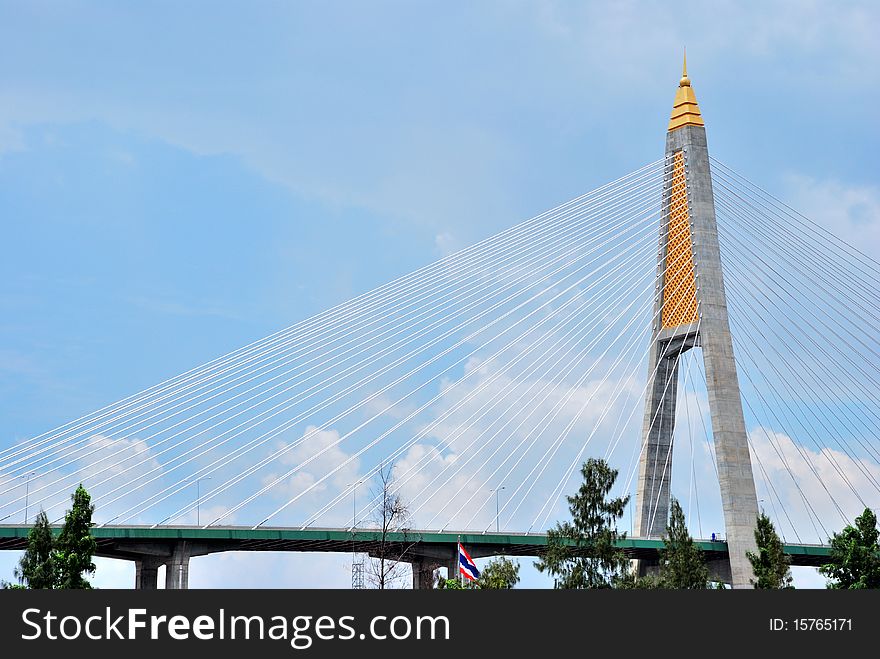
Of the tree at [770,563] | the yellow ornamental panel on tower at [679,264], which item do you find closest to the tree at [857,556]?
the tree at [770,563]

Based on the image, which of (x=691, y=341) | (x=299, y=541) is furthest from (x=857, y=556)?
(x=299, y=541)

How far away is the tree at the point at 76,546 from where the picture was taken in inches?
1838

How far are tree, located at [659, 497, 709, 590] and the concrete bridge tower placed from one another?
880 centimetres

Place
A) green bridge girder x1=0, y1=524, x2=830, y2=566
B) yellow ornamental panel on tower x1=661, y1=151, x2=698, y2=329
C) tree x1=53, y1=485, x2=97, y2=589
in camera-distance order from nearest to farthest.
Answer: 1. tree x1=53, y1=485, x2=97, y2=589
2. green bridge girder x1=0, y1=524, x2=830, y2=566
3. yellow ornamental panel on tower x1=661, y1=151, x2=698, y2=329

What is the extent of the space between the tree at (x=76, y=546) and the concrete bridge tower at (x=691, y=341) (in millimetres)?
30447

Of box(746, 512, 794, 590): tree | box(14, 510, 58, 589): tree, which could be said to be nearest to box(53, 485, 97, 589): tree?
box(14, 510, 58, 589): tree

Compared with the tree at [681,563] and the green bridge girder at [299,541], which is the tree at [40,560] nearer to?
the green bridge girder at [299,541]

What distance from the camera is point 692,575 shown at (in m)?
54.7

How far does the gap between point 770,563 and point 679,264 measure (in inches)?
712

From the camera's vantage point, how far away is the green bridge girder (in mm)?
62531

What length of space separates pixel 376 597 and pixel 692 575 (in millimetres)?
29240

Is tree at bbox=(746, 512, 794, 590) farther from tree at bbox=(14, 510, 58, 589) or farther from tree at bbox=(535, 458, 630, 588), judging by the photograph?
tree at bbox=(14, 510, 58, 589)

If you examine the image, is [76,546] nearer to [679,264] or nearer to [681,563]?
[681,563]

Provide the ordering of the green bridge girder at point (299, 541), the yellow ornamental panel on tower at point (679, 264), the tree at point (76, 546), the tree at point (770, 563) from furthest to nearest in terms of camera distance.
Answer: the yellow ornamental panel on tower at point (679, 264)
the green bridge girder at point (299, 541)
the tree at point (770, 563)
the tree at point (76, 546)
